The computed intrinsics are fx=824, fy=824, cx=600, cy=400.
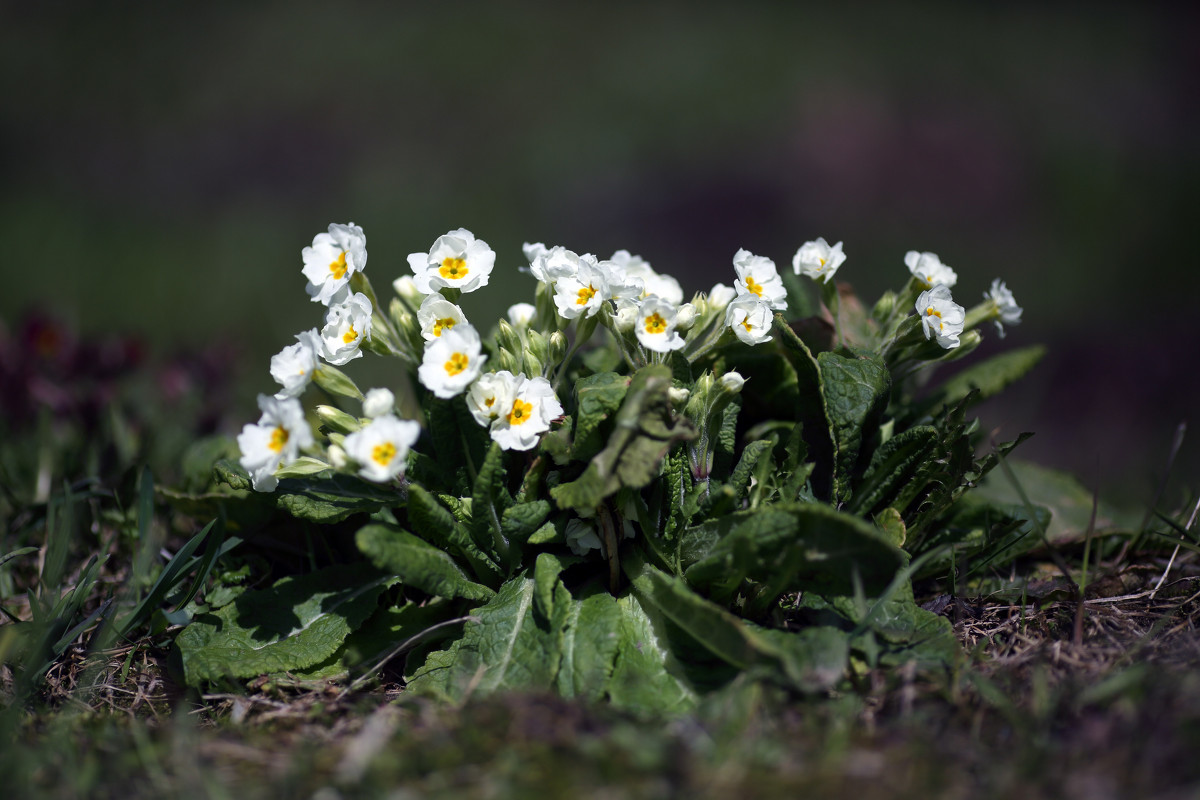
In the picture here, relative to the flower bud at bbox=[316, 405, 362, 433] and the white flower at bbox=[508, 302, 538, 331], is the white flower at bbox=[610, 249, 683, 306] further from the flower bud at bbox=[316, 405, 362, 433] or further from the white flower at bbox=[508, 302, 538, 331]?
the flower bud at bbox=[316, 405, 362, 433]

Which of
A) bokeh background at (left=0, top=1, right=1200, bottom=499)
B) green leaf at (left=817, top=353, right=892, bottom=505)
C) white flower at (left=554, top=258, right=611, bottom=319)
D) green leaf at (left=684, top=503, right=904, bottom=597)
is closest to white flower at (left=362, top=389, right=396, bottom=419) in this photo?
white flower at (left=554, top=258, right=611, bottom=319)

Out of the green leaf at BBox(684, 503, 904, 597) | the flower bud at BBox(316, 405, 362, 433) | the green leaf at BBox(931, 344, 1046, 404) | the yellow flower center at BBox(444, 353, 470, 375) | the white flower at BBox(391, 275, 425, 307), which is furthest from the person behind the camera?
the green leaf at BBox(931, 344, 1046, 404)

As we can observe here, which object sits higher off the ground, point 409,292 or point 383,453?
point 409,292

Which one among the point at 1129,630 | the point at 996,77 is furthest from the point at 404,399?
the point at 996,77

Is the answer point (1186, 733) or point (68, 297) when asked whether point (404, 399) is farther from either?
point (68, 297)

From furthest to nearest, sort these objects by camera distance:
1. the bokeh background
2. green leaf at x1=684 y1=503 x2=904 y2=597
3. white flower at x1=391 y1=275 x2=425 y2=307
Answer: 1. the bokeh background
2. white flower at x1=391 y1=275 x2=425 y2=307
3. green leaf at x1=684 y1=503 x2=904 y2=597

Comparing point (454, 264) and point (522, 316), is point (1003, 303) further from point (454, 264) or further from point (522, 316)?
point (454, 264)

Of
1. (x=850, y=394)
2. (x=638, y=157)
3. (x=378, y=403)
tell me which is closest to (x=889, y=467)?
(x=850, y=394)
